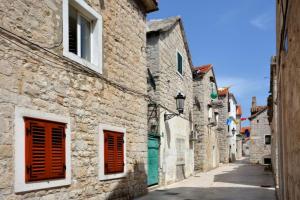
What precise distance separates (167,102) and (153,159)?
2733mm

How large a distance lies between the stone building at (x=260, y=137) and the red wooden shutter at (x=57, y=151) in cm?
2790

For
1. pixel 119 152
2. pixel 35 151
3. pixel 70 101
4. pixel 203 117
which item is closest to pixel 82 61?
pixel 70 101

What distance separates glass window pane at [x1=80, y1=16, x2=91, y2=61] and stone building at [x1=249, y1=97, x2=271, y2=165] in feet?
88.0

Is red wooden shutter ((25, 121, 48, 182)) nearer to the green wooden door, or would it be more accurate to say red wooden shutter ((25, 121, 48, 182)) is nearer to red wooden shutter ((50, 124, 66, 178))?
red wooden shutter ((50, 124, 66, 178))

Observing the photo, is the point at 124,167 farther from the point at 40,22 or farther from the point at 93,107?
the point at 40,22

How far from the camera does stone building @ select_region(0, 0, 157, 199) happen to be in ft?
16.8

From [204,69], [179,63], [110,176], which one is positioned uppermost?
[204,69]

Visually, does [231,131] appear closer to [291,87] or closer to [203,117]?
[203,117]

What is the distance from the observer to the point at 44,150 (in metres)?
5.68

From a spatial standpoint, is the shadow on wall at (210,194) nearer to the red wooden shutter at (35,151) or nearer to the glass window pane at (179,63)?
the red wooden shutter at (35,151)

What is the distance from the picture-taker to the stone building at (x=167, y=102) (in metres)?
12.5

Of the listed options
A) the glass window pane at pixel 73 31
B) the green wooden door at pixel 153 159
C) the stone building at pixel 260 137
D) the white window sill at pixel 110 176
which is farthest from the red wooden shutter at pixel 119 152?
the stone building at pixel 260 137

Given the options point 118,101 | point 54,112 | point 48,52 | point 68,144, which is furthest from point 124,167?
point 48,52

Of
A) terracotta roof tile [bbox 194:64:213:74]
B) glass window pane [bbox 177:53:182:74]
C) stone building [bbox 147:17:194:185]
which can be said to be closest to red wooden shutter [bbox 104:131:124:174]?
stone building [bbox 147:17:194:185]
